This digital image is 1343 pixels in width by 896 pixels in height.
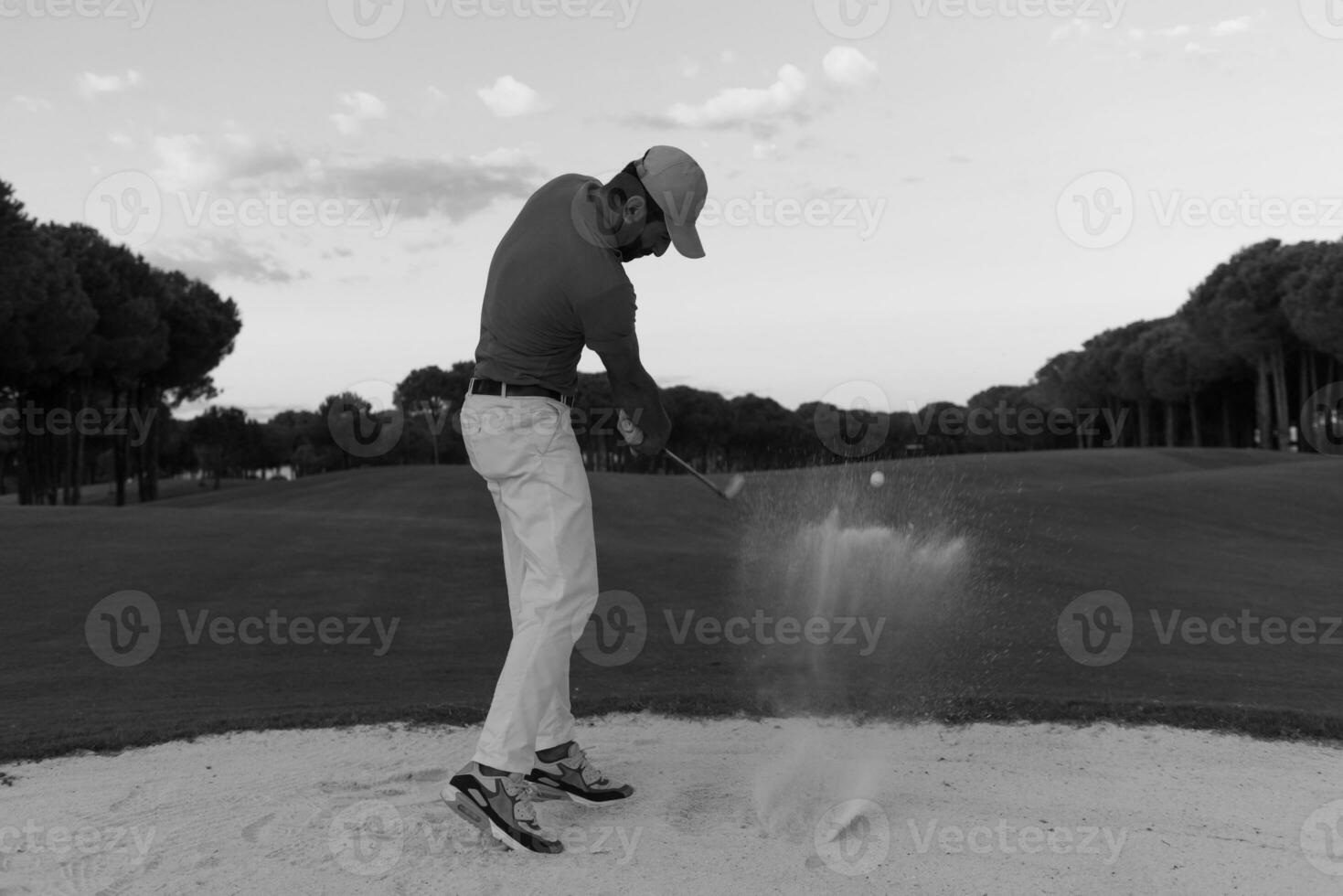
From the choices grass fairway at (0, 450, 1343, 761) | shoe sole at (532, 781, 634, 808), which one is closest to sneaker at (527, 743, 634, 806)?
shoe sole at (532, 781, 634, 808)

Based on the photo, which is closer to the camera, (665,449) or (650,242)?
(650,242)

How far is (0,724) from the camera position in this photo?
24.2ft

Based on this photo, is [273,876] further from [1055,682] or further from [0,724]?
[1055,682]

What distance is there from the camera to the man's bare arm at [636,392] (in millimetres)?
4477

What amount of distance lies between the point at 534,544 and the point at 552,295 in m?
1.13

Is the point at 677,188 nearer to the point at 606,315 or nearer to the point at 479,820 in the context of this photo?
the point at 606,315

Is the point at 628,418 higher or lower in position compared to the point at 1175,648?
higher

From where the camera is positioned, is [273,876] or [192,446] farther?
[192,446]

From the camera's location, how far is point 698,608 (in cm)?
1332

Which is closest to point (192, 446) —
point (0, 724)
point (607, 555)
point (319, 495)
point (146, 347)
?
point (146, 347)

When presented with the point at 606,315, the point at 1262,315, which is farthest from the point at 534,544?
the point at 1262,315

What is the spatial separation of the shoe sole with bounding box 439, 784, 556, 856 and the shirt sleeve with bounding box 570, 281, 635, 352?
6.94 feet

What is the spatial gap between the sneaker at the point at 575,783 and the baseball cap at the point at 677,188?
2.62 metres

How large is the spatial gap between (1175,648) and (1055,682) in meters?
2.85
